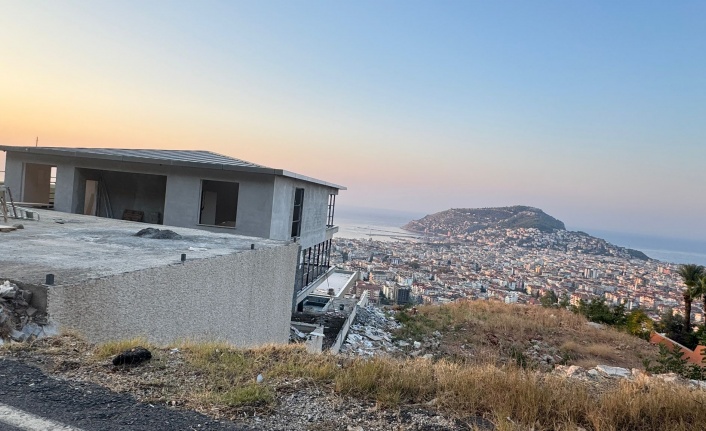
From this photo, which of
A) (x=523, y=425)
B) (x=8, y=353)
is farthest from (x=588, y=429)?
(x=8, y=353)

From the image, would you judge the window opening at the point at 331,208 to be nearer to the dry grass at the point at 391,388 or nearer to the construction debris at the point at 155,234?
the construction debris at the point at 155,234

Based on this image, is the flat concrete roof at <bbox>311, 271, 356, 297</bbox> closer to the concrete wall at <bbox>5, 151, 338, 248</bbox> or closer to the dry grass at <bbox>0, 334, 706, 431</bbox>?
the concrete wall at <bbox>5, 151, 338, 248</bbox>

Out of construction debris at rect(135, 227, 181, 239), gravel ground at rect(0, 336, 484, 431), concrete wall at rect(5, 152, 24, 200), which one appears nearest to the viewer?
gravel ground at rect(0, 336, 484, 431)

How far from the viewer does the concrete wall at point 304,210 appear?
15.6 meters

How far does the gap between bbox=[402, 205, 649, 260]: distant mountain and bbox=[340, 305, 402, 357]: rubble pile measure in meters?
81.2

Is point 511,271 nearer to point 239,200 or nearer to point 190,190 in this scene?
point 239,200

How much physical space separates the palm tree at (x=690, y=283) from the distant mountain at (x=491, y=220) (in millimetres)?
80407

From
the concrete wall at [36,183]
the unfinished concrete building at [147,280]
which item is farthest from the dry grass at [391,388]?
the concrete wall at [36,183]

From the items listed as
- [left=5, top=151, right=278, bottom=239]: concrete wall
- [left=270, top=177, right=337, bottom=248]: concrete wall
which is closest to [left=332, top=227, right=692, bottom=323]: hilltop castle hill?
[left=270, top=177, right=337, bottom=248]: concrete wall

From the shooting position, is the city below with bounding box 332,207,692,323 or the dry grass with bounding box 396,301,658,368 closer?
the dry grass with bounding box 396,301,658,368

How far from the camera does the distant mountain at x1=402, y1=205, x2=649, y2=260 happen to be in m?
100

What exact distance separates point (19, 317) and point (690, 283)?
3207 centimetres

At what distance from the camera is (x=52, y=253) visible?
7016 mm

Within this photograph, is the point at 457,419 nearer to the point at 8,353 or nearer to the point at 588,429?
the point at 588,429
